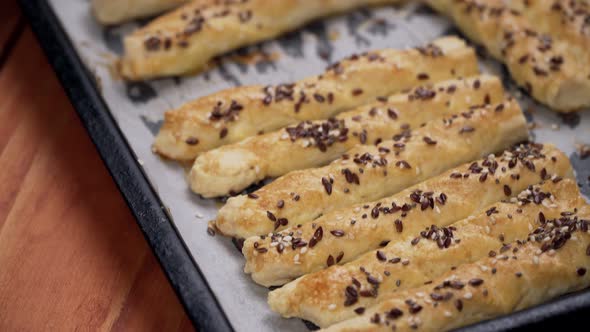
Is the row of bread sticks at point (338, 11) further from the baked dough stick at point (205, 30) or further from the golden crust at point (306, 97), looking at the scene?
the golden crust at point (306, 97)

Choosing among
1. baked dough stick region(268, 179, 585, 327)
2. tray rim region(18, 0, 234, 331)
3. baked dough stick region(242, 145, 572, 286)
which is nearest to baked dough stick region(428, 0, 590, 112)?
baked dough stick region(242, 145, 572, 286)

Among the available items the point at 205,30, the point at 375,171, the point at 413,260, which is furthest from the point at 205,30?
the point at 413,260

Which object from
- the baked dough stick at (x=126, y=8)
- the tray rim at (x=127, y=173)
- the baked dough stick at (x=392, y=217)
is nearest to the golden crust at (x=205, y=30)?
the baked dough stick at (x=126, y=8)

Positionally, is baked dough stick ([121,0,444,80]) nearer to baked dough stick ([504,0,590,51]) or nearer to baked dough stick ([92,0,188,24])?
baked dough stick ([92,0,188,24])

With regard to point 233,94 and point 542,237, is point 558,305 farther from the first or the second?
point 233,94

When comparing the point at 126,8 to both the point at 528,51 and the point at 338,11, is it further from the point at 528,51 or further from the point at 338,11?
the point at 528,51

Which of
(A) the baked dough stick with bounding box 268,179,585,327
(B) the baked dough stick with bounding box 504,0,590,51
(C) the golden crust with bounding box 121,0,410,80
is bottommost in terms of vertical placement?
(A) the baked dough stick with bounding box 268,179,585,327

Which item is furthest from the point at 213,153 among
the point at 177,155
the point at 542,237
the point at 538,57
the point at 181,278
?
the point at 538,57
